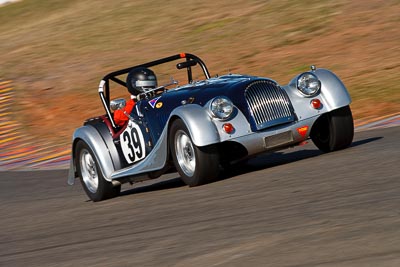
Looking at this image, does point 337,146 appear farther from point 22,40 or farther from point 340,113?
point 22,40

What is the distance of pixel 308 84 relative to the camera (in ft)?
31.0

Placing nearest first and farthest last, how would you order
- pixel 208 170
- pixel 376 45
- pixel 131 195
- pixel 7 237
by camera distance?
1. pixel 7 237
2. pixel 208 170
3. pixel 131 195
4. pixel 376 45

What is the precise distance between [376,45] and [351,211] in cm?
1187

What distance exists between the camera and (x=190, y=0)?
86.5ft

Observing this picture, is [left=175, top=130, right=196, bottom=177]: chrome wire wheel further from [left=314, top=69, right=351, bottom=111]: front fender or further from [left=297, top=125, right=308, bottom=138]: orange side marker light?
[left=314, top=69, right=351, bottom=111]: front fender

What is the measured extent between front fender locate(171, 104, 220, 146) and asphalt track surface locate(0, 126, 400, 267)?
446 mm

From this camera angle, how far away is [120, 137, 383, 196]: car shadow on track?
32.9 ft

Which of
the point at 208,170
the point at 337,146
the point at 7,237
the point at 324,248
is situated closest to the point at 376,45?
the point at 337,146

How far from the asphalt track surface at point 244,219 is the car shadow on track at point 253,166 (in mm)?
→ 35

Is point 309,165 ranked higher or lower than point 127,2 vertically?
lower

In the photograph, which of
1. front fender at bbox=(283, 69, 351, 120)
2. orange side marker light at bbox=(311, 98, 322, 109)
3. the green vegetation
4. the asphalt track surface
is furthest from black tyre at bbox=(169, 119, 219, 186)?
the green vegetation

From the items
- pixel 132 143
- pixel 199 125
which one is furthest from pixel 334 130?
pixel 132 143

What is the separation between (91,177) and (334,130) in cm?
272

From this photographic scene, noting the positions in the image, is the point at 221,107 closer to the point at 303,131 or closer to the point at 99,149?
the point at 303,131
